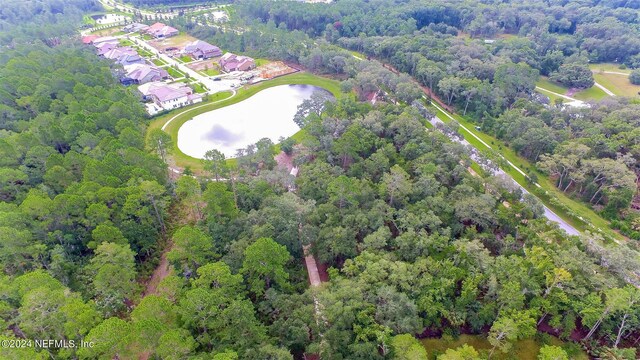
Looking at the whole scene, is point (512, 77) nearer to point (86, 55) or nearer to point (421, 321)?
point (421, 321)

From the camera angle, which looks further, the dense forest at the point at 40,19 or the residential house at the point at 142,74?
the dense forest at the point at 40,19

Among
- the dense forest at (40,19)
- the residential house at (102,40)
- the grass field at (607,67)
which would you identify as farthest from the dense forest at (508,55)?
the dense forest at (40,19)

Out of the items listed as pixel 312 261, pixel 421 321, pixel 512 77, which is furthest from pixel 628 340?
pixel 512 77

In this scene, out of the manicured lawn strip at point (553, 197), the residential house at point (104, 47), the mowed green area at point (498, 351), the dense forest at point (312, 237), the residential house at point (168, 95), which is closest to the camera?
the dense forest at point (312, 237)

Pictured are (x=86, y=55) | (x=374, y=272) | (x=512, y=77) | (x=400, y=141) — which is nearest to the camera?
(x=374, y=272)

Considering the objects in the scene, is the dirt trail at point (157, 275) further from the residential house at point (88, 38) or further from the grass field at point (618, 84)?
the grass field at point (618, 84)

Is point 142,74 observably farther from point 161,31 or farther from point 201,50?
point 161,31
